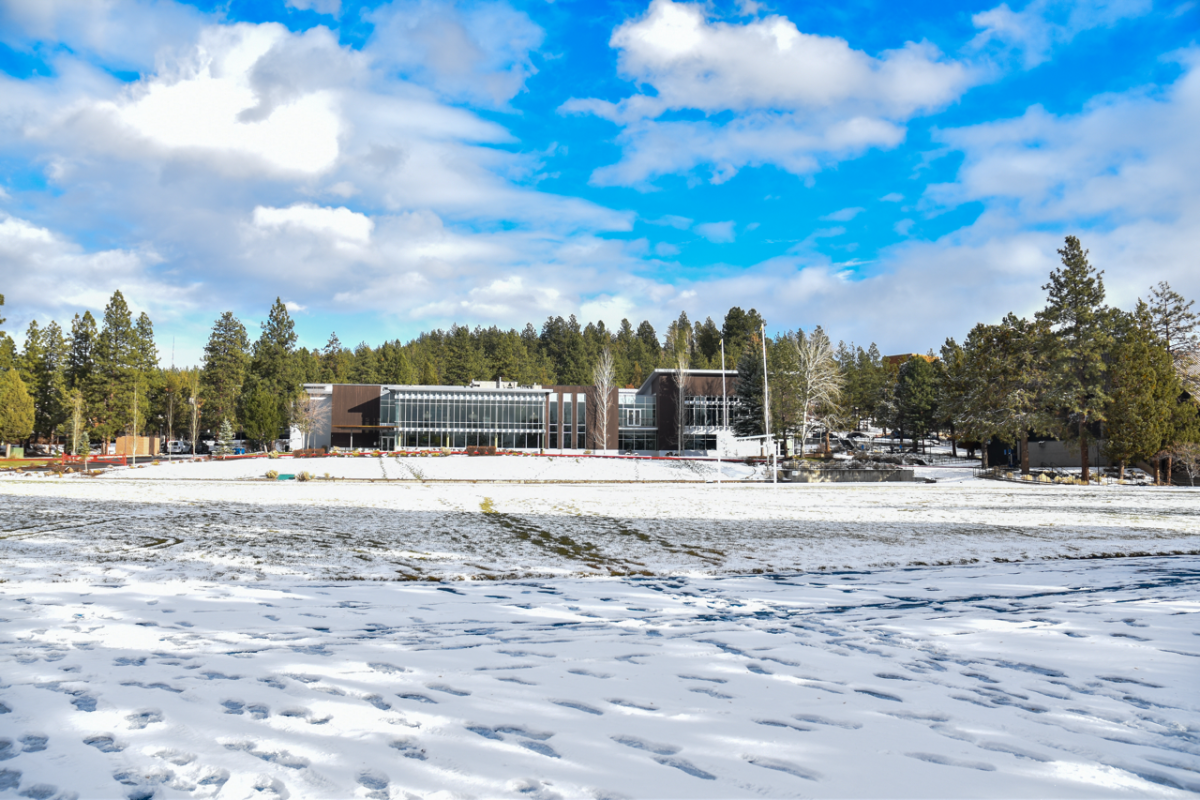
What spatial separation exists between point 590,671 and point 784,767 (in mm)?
1613

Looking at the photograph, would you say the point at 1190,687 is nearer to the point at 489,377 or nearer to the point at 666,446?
the point at 666,446

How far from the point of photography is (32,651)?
14.1 feet

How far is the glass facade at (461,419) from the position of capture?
66938mm

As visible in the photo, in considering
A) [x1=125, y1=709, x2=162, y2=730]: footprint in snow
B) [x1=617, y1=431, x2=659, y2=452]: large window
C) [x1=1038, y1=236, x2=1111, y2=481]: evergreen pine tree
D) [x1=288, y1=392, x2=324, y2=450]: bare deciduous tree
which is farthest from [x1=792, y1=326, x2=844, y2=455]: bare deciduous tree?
[x1=288, y1=392, x2=324, y2=450]: bare deciduous tree

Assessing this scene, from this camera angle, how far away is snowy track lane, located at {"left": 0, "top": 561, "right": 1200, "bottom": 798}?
8.70ft

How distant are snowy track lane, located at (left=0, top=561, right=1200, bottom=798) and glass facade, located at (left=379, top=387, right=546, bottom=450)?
6207cm

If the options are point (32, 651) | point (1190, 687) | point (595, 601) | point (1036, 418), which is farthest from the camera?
point (1036, 418)

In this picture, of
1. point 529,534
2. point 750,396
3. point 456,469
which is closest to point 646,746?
point 529,534

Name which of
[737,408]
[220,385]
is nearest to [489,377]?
[220,385]

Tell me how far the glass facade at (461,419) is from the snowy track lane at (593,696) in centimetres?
6207

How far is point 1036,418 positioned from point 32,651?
1638 inches

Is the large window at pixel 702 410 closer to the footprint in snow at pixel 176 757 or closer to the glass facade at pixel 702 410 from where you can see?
the glass facade at pixel 702 410

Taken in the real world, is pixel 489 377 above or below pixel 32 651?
above

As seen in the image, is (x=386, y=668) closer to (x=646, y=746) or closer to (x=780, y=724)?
(x=646, y=746)
